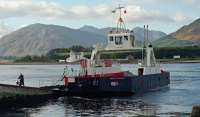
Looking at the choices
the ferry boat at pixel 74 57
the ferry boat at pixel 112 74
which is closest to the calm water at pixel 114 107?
the ferry boat at pixel 112 74

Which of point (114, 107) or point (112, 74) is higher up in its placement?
point (112, 74)

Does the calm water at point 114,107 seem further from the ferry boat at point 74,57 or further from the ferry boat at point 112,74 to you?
the ferry boat at point 74,57

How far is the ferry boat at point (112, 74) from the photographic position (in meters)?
54.8

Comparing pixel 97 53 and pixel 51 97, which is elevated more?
pixel 97 53

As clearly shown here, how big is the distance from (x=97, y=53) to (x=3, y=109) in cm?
1860

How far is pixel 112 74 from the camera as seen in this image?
56.7 meters

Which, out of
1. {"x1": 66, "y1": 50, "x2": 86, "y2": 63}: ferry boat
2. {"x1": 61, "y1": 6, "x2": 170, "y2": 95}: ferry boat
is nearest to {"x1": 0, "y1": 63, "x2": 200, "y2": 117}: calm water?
{"x1": 61, "y1": 6, "x2": 170, "y2": 95}: ferry boat

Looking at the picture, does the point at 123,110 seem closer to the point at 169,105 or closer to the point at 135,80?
the point at 169,105

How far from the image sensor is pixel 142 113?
1649 inches

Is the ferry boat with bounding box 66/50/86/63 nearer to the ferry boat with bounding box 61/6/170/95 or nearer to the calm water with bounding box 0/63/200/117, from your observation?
the ferry boat with bounding box 61/6/170/95

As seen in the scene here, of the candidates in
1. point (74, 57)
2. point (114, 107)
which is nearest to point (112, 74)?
point (74, 57)

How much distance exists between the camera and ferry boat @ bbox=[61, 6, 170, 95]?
5475 cm

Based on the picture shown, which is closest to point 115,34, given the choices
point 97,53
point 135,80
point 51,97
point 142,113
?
point 97,53

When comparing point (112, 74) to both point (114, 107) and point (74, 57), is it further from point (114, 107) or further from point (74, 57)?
point (114, 107)
